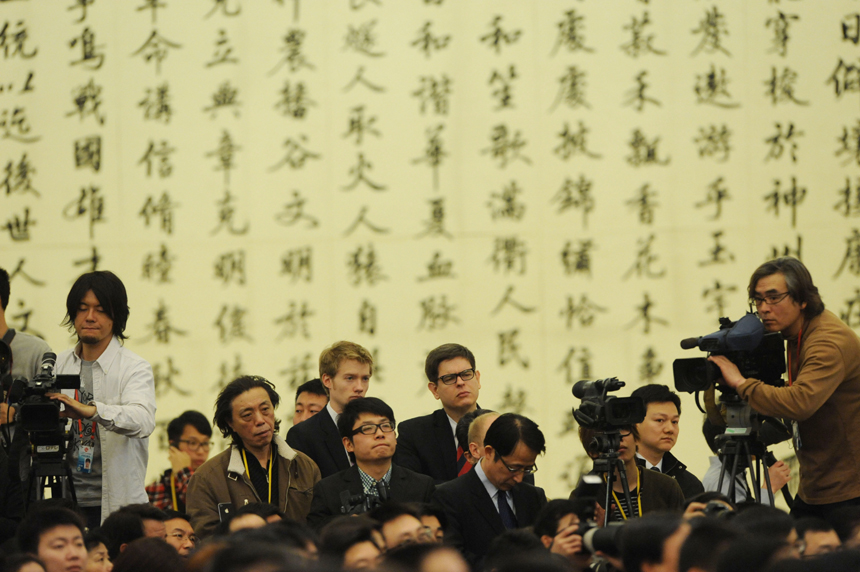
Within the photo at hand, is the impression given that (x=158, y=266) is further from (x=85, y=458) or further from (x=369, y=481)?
(x=369, y=481)

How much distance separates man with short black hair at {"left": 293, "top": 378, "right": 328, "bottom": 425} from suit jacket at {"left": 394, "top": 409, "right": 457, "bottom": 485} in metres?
0.65

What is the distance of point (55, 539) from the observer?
280 cm

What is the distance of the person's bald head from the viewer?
356 centimetres

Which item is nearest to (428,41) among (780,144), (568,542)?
(780,144)

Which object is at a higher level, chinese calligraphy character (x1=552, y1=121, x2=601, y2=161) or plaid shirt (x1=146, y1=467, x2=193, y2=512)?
chinese calligraphy character (x1=552, y1=121, x2=601, y2=161)

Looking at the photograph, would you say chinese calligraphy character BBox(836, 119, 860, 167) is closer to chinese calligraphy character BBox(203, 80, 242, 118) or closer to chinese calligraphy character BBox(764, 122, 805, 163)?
chinese calligraphy character BBox(764, 122, 805, 163)

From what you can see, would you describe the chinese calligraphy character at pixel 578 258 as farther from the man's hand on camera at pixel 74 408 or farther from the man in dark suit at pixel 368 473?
the man's hand on camera at pixel 74 408

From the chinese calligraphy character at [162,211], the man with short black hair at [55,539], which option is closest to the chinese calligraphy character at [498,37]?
the chinese calligraphy character at [162,211]

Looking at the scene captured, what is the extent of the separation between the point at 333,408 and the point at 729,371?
1.53m

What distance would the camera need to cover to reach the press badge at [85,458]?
3.42 meters

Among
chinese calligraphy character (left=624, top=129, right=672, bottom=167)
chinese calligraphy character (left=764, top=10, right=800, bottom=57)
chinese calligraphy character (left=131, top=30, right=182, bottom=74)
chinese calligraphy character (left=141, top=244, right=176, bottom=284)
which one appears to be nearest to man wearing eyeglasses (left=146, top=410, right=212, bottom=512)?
chinese calligraphy character (left=141, top=244, right=176, bottom=284)

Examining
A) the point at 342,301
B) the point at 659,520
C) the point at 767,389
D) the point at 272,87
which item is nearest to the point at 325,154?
the point at 272,87

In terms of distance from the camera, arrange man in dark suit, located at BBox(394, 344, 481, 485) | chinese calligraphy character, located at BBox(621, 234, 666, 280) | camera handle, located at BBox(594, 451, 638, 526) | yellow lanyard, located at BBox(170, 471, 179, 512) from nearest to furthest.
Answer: camera handle, located at BBox(594, 451, 638, 526) → man in dark suit, located at BBox(394, 344, 481, 485) → yellow lanyard, located at BBox(170, 471, 179, 512) → chinese calligraphy character, located at BBox(621, 234, 666, 280)

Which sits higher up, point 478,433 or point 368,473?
point 478,433
